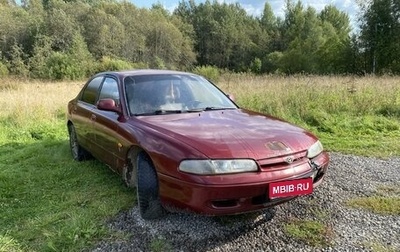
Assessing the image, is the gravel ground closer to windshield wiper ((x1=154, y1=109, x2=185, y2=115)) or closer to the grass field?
the grass field

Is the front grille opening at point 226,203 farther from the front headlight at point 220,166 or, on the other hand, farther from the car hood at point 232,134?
the car hood at point 232,134

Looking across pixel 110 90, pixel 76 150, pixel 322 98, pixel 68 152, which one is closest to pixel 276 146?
pixel 110 90

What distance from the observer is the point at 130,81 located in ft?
13.9

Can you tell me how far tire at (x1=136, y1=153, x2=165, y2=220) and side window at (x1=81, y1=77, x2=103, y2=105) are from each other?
2003 millimetres

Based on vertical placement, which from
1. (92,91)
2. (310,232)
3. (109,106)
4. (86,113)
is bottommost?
(310,232)

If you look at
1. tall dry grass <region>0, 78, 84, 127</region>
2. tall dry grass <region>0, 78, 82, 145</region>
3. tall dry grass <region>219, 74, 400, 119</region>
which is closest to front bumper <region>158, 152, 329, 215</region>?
tall dry grass <region>0, 78, 82, 145</region>

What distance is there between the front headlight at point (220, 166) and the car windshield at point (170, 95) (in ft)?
3.98

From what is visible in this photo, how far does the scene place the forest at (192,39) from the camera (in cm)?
3162

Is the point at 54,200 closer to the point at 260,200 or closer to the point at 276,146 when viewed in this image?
the point at 260,200

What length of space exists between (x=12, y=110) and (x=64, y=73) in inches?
974

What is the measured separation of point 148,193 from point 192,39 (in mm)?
63866

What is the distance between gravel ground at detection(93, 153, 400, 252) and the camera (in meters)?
2.88

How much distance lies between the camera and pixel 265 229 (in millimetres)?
3164

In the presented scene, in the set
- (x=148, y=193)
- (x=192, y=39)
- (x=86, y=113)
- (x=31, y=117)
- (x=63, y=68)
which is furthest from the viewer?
(x=192, y=39)
